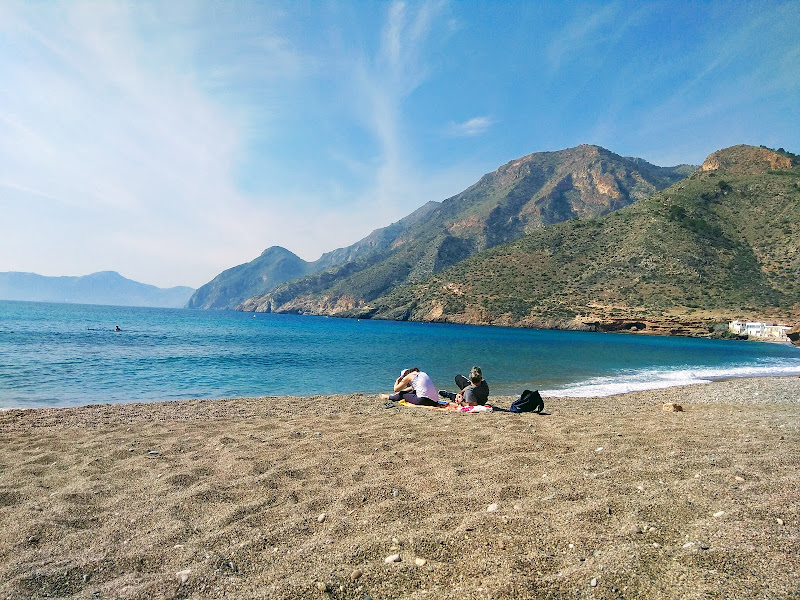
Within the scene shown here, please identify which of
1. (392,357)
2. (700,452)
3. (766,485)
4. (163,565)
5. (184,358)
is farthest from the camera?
(392,357)

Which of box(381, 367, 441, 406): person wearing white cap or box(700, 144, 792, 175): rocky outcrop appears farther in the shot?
box(700, 144, 792, 175): rocky outcrop

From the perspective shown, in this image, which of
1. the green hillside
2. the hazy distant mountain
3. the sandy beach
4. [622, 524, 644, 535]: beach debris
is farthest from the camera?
the hazy distant mountain

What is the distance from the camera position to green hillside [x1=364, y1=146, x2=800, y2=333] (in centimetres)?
7325

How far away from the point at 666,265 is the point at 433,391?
82.7 meters

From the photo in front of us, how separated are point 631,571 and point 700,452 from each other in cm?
418

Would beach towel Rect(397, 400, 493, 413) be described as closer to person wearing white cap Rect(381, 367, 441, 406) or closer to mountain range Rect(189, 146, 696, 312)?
person wearing white cap Rect(381, 367, 441, 406)

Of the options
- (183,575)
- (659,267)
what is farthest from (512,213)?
(183,575)

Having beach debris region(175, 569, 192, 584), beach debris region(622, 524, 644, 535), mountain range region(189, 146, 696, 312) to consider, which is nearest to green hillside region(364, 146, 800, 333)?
mountain range region(189, 146, 696, 312)

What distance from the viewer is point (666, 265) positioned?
7906 cm

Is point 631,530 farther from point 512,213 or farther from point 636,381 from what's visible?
point 512,213

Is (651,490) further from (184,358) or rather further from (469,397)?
(184,358)

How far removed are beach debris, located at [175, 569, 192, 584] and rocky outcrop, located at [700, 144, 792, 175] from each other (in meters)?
125

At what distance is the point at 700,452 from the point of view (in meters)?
6.32

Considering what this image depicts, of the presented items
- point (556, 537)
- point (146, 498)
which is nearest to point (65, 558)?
point (146, 498)
